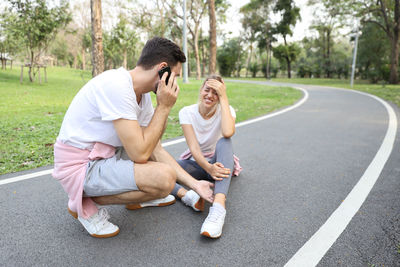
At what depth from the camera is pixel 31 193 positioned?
119 inches

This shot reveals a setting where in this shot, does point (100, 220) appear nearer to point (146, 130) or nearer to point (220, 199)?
point (146, 130)

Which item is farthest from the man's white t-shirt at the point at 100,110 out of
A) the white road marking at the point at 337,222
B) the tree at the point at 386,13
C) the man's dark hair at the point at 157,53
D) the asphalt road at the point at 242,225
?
the tree at the point at 386,13

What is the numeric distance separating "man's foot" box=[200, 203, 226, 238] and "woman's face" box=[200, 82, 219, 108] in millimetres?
1121

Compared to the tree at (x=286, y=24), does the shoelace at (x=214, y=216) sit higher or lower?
lower

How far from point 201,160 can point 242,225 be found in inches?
30.9

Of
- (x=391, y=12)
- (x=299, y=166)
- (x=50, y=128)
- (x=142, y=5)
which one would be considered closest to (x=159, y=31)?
(x=142, y=5)

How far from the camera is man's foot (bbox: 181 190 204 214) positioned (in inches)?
107

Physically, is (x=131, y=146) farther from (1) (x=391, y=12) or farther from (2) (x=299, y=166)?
(1) (x=391, y=12)

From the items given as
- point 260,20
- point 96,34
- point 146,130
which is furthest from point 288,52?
point 146,130

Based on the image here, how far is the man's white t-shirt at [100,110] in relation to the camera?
6.69ft

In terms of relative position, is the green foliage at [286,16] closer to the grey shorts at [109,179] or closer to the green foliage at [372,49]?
the green foliage at [372,49]

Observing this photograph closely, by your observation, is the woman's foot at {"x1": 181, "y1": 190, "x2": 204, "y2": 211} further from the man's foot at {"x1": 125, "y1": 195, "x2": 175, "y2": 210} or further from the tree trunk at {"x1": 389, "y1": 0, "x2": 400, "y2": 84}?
the tree trunk at {"x1": 389, "y1": 0, "x2": 400, "y2": 84}

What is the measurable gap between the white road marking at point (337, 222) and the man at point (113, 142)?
112cm

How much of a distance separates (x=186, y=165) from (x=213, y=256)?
1320 mm
